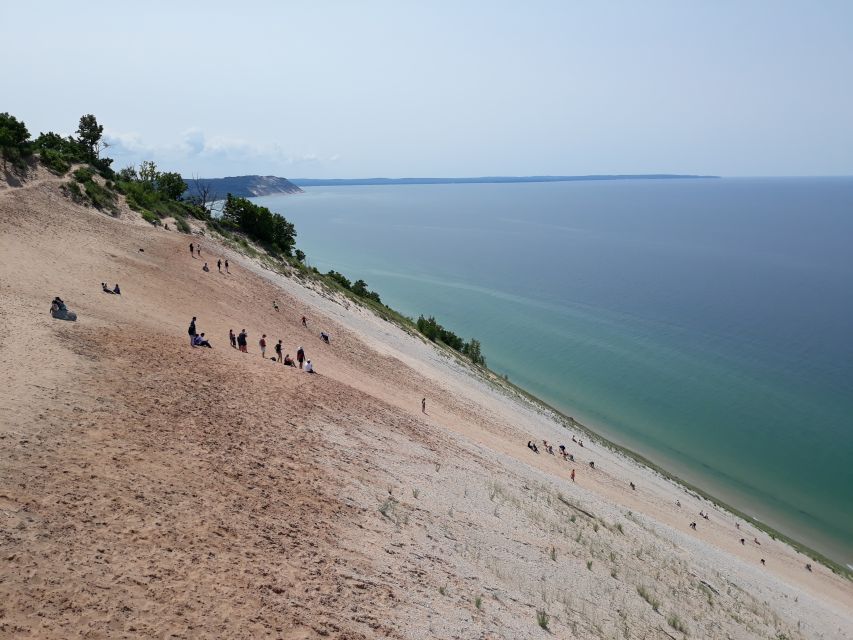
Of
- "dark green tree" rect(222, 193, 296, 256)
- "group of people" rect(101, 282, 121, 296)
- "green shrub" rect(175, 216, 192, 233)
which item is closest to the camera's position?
"group of people" rect(101, 282, 121, 296)

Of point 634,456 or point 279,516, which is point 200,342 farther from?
point 634,456

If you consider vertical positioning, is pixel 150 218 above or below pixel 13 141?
below

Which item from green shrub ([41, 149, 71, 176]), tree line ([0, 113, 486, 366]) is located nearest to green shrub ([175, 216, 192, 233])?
tree line ([0, 113, 486, 366])

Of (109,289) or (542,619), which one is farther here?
(109,289)

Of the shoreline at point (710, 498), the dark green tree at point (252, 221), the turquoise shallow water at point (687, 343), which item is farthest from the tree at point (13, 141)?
the turquoise shallow water at point (687, 343)

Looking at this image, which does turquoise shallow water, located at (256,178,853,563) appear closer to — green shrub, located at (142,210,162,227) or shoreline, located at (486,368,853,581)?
shoreline, located at (486,368,853,581)

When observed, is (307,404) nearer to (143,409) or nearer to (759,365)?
(143,409)

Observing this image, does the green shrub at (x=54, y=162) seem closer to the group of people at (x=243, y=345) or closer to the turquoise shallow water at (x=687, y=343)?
the group of people at (x=243, y=345)

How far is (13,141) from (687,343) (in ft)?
275

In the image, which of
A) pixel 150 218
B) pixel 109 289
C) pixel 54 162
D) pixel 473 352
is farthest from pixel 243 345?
pixel 473 352

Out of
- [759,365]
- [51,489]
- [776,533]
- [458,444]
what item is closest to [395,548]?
[51,489]

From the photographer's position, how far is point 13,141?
4197cm

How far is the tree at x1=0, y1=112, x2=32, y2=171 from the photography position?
1615 inches

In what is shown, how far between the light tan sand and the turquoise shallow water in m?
20.1
